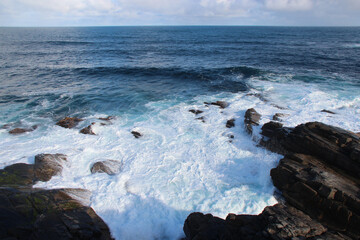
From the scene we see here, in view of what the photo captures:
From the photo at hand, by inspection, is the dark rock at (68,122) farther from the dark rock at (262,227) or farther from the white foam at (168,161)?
the dark rock at (262,227)

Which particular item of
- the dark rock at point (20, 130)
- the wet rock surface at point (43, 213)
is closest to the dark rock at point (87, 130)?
the dark rock at point (20, 130)

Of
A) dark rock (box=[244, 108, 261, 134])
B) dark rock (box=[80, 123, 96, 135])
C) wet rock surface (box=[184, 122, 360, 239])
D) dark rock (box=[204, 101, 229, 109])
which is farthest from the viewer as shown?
dark rock (box=[204, 101, 229, 109])

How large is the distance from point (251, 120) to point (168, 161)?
8.12m

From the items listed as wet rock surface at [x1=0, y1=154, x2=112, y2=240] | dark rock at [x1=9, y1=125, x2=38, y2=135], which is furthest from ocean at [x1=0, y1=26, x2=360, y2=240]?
wet rock surface at [x1=0, y1=154, x2=112, y2=240]

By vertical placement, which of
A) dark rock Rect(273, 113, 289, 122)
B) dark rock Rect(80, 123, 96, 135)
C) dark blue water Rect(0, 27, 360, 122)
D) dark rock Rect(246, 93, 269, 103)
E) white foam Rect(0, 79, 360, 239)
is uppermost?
dark blue water Rect(0, 27, 360, 122)

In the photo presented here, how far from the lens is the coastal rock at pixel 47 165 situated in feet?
37.3

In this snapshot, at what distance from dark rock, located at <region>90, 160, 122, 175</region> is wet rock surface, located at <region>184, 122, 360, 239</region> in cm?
600

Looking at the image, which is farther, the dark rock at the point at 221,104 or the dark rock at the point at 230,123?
the dark rock at the point at 221,104

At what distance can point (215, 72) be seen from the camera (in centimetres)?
3678

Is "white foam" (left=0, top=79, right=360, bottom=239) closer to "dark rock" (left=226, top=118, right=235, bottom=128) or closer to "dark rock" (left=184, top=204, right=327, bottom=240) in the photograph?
"dark rock" (left=226, top=118, right=235, bottom=128)

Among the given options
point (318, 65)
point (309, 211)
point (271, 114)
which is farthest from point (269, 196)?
point (318, 65)

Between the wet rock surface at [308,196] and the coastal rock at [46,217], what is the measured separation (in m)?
3.80

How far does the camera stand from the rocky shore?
262 inches

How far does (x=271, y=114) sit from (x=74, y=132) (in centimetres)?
1714
